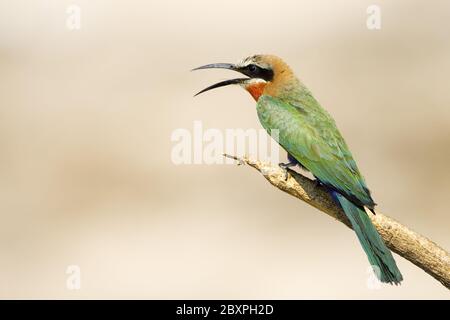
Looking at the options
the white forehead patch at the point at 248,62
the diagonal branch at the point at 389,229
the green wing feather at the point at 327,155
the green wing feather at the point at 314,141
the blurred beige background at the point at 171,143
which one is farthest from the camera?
the blurred beige background at the point at 171,143

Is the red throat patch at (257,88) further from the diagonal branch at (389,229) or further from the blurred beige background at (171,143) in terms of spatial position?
the blurred beige background at (171,143)

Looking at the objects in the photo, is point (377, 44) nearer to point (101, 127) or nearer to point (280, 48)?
point (280, 48)

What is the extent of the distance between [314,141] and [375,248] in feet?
3.00

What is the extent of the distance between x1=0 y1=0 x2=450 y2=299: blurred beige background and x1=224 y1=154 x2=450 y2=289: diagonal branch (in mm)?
4335

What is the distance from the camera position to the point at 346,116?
11.7 meters

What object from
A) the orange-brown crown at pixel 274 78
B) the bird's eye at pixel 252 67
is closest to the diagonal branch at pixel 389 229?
the orange-brown crown at pixel 274 78

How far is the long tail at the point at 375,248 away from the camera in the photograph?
14.1 feet

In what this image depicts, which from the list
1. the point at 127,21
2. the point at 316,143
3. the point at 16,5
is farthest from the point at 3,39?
the point at 316,143

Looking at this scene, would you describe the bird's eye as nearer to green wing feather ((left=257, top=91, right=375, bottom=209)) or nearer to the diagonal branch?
green wing feather ((left=257, top=91, right=375, bottom=209))

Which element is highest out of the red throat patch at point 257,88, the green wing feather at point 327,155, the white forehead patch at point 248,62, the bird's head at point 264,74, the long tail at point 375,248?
the white forehead patch at point 248,62

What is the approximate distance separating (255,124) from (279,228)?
1.77 m

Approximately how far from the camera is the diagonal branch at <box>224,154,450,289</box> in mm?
4207

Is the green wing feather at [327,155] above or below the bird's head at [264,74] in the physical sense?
below

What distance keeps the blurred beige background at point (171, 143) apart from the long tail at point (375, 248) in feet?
15.0
